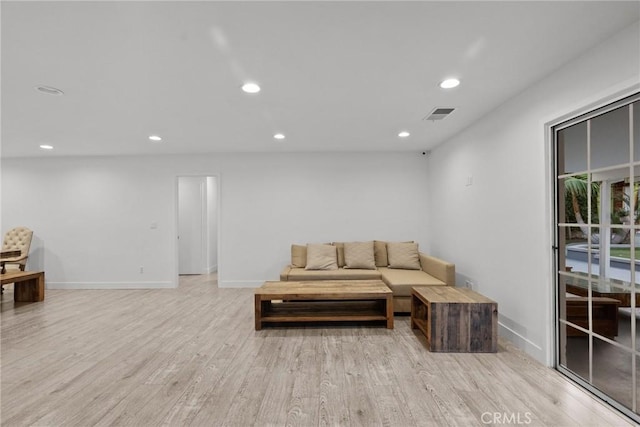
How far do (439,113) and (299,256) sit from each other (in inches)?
116

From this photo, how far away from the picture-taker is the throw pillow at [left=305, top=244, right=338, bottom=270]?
4523 mm

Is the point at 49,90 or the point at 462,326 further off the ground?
the point at 49,90

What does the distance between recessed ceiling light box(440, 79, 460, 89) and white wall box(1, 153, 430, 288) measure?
272cm

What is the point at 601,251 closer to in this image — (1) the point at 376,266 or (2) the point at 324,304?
(2) the point at 324,304

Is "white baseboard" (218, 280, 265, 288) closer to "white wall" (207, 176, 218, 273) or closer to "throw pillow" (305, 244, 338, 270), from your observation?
"throw pillow" (305, 244, 338, 270)

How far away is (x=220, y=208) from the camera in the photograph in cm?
530

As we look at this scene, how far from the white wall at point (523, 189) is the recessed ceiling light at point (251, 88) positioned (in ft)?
8.00

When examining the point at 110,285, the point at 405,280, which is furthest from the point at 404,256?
the point at 110,285

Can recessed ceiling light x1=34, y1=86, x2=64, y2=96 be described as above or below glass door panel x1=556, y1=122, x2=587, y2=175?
above

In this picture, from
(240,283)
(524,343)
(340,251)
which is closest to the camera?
(524,343)

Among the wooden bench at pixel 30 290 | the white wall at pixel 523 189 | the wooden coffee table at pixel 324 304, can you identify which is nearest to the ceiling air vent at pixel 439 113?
the white wall at pixel 523 189

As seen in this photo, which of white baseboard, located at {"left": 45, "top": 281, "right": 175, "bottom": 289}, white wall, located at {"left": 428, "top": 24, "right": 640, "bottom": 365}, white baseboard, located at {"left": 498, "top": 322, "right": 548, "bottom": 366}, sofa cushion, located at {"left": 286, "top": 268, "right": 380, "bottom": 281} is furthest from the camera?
white baseboard, located at {"left": 45, "top": 281, "right": 175, "bottom": 289}

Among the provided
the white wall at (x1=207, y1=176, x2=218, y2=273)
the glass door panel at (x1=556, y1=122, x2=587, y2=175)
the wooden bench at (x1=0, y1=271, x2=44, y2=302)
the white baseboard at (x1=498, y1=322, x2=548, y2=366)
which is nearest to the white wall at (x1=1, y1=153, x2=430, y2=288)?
the wooden bench at (x1=0, y1=271, x2=44, y2=302)

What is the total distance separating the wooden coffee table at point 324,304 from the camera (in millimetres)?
3230
